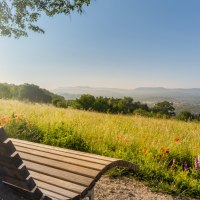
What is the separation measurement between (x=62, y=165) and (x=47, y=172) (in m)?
0.16

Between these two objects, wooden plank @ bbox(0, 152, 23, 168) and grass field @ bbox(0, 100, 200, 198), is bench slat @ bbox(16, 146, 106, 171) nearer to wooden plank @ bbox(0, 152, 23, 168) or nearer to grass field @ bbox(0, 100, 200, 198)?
wooden plank @ bbox(0, 152, 23, 168)

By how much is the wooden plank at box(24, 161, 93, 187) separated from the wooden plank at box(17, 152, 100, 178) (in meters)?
0.04

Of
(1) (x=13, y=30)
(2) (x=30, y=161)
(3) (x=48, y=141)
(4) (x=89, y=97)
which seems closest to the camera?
(2) (x=30, y=161)

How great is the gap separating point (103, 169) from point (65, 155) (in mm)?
600

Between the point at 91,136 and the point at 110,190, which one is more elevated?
the point at 91,136

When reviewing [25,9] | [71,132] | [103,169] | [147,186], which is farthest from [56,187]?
[25,9]

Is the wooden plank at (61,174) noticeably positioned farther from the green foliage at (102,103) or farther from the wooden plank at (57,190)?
the green foliage at (102,103)

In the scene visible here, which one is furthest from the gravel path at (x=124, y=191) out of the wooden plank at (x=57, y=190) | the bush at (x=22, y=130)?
the bush at (x=22, y=130)

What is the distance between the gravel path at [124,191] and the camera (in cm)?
420

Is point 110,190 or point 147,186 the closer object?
point 110,190

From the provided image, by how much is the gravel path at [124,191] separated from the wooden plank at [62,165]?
140 centimetres

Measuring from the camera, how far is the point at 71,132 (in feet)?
21.4

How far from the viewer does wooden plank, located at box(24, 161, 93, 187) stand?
2.50 meters

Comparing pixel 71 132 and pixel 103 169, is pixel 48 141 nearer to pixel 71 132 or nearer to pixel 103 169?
pixel 71 132
